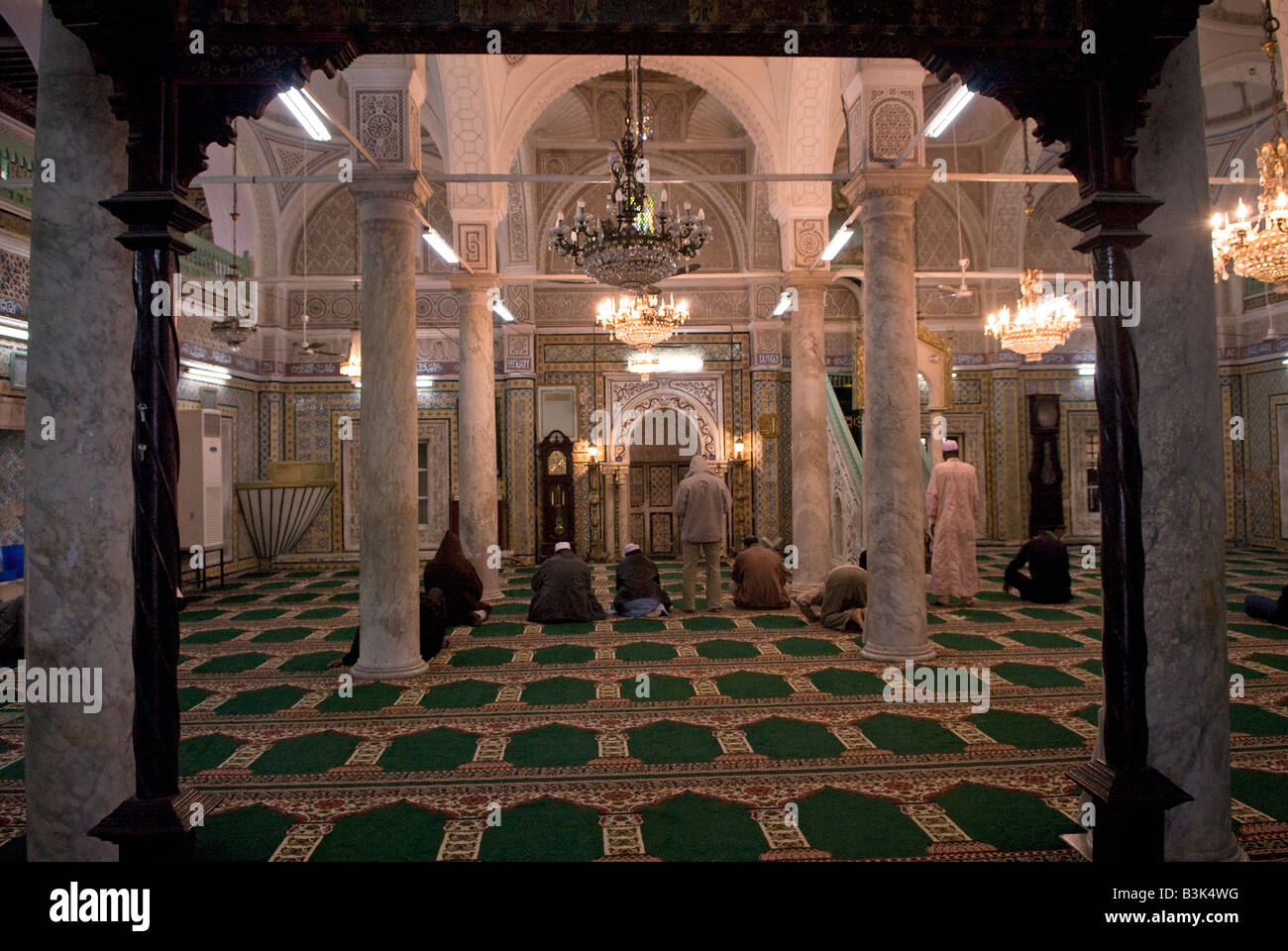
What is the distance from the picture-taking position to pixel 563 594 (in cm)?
611

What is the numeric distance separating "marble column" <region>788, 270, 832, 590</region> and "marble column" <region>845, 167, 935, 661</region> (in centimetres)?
236

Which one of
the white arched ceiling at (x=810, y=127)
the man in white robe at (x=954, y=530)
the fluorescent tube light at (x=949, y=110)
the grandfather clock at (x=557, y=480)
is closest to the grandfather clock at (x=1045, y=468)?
the man in white robe at (x=954, y=530)

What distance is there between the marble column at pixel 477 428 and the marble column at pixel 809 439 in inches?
103

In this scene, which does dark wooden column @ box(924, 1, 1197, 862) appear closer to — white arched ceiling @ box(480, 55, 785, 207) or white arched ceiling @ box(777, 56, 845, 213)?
white arched ceiling @ box(777, 56, 845, 213)

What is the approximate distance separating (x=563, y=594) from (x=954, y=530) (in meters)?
3.11

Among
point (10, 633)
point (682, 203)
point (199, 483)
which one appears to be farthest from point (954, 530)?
point (199, 483)

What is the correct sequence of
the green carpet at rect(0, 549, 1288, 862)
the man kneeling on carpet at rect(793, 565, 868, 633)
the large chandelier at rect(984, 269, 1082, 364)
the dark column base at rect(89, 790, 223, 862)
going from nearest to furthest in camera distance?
the dark column base at rect(89, 790, 223, 862)
the green carpet at rect(0, 549, 1288, 862)
the man kneeling on carpet at rect(793, 565, 868, 633)
the large chandelier at rect(984, 269, 1082, 364)

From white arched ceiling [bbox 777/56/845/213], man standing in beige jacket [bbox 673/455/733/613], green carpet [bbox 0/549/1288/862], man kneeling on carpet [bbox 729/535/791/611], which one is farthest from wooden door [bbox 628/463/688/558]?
green carpet [bbox 0/549/1288/862]

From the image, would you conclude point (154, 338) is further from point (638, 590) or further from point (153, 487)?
point (638, 590)

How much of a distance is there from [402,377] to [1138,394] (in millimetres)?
3556

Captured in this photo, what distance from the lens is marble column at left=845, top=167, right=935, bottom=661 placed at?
452 centimetres

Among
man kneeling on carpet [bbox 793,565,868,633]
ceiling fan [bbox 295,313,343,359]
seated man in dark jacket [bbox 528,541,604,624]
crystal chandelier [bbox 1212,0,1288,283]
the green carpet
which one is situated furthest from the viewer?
ceiling fan [bbox 295,313,343,359]

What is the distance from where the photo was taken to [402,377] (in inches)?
178
